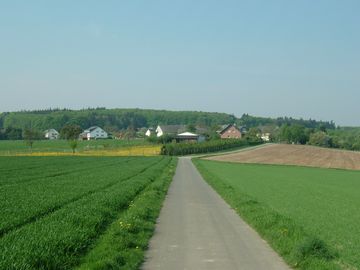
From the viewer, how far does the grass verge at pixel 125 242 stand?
A: 34.6 feet

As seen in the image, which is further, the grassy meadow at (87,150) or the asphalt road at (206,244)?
the grassy meadow at (87,150)

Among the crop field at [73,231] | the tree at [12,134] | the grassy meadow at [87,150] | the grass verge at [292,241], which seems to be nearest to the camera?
the crop field at [73,231]

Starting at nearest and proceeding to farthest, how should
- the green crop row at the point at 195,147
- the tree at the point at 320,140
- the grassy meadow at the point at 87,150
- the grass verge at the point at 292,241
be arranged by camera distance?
the grass verge at the point at 292,241, the grassy meadow at the point at 87,150, the green crop row at the point at 195,147, the tree at the point at 320,140

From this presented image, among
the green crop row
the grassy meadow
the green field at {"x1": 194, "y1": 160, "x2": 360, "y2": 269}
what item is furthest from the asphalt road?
the green crop row

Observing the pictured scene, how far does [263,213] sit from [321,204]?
7794mm

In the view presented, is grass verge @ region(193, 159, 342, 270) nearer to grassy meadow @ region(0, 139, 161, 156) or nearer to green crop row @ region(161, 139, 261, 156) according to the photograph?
grassy meadow @ region(0, 139, 161, 156)

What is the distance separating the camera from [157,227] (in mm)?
16703

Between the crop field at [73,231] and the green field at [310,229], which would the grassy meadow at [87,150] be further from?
the crop field at [73,231]

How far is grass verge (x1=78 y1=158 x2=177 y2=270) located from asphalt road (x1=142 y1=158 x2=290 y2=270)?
0.28 meters

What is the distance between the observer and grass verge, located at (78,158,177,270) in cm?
1053

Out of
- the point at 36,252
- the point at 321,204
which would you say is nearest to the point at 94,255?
the point at 36,252

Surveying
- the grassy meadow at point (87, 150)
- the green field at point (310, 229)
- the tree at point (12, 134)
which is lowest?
the grassy meadow at point (87, 150)

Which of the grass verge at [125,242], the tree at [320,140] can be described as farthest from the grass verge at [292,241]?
the tree at [320,140]

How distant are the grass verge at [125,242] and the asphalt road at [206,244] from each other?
0.93 feet
